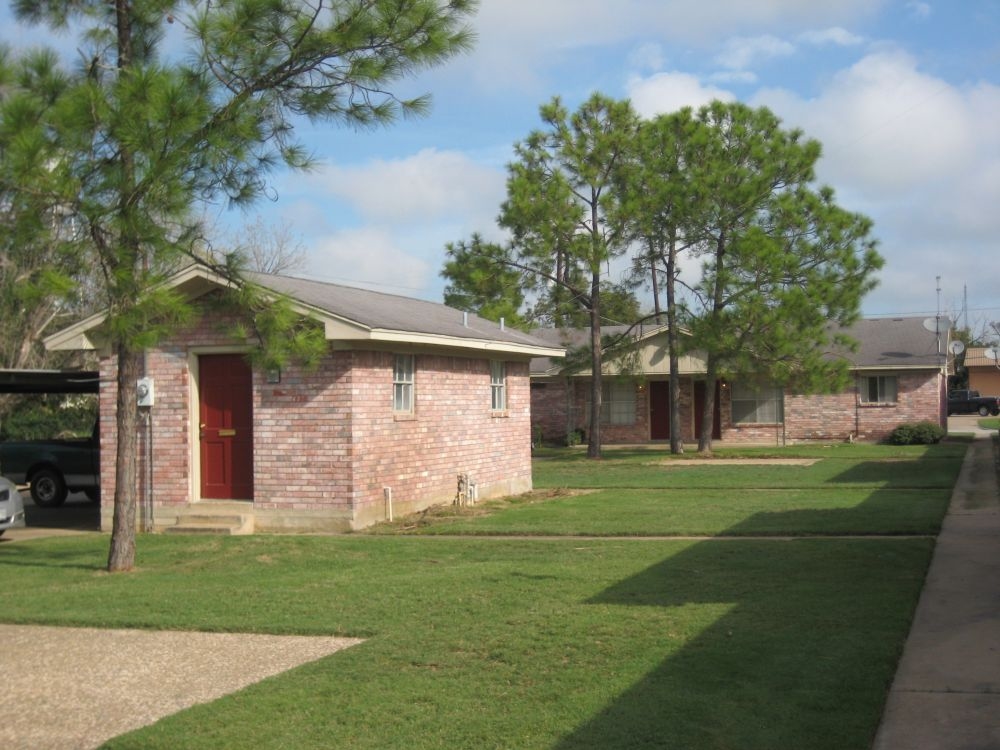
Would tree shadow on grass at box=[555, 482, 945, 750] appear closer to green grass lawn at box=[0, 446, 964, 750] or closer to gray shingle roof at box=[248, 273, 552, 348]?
green grass lawn at box=[0, 446, 964, 750]

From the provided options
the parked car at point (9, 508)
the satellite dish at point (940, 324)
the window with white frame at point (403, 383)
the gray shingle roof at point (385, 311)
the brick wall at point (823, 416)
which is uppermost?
the satellite dish at point (940, 324)

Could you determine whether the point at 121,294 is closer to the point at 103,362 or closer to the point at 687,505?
the point at 103,362

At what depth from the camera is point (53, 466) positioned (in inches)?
779

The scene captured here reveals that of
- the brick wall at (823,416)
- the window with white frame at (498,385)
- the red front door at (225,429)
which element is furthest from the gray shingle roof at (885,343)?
the red front door at (225,429)

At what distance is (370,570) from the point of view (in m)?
11.3

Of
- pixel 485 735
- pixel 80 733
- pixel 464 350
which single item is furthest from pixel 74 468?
pixel 485 735

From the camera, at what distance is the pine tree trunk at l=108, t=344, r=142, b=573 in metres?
11.6

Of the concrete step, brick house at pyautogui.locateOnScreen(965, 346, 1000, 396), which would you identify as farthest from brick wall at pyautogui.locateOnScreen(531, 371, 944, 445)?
brick house at pyautogui.locateOnScreen(965, 346, 1000, 396)

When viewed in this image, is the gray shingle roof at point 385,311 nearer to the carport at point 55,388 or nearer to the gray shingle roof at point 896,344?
the carport at point 55,388

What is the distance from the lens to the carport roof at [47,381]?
50.5ft

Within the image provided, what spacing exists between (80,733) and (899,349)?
34054 millimetres

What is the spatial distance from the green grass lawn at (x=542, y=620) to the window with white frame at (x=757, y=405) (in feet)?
68.8

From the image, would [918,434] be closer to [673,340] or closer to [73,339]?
[673,340]

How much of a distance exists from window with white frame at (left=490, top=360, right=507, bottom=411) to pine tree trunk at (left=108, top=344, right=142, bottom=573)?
28.0 ft
